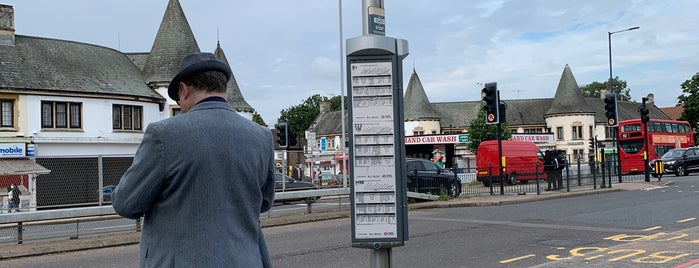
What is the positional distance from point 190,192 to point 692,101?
8559cm

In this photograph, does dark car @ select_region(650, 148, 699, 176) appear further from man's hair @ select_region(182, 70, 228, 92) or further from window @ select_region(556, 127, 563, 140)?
window @ select_region(556, 127, 563, 140)

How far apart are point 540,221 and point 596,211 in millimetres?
2736

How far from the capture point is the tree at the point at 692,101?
252 feet

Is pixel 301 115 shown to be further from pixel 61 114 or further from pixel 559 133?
pixel 61 114

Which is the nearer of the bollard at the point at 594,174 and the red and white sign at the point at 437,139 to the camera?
the bollard at the point at 594,174

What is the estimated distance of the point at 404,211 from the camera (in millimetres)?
4980

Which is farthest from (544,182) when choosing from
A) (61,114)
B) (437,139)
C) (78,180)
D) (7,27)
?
(437,139)

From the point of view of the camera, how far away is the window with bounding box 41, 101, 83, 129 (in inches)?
1193

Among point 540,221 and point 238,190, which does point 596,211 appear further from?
point 238,190

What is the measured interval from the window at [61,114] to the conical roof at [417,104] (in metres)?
50.9

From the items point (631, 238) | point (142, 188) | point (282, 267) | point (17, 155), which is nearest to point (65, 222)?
point (282, 267)

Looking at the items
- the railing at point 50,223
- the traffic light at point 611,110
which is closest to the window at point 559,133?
the traffic light at point 611,110

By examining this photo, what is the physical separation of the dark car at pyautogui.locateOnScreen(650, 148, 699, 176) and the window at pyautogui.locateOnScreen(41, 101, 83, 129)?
31.0 m

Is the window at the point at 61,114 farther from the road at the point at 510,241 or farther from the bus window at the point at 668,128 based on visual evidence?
the bus window at the point at 668,128
